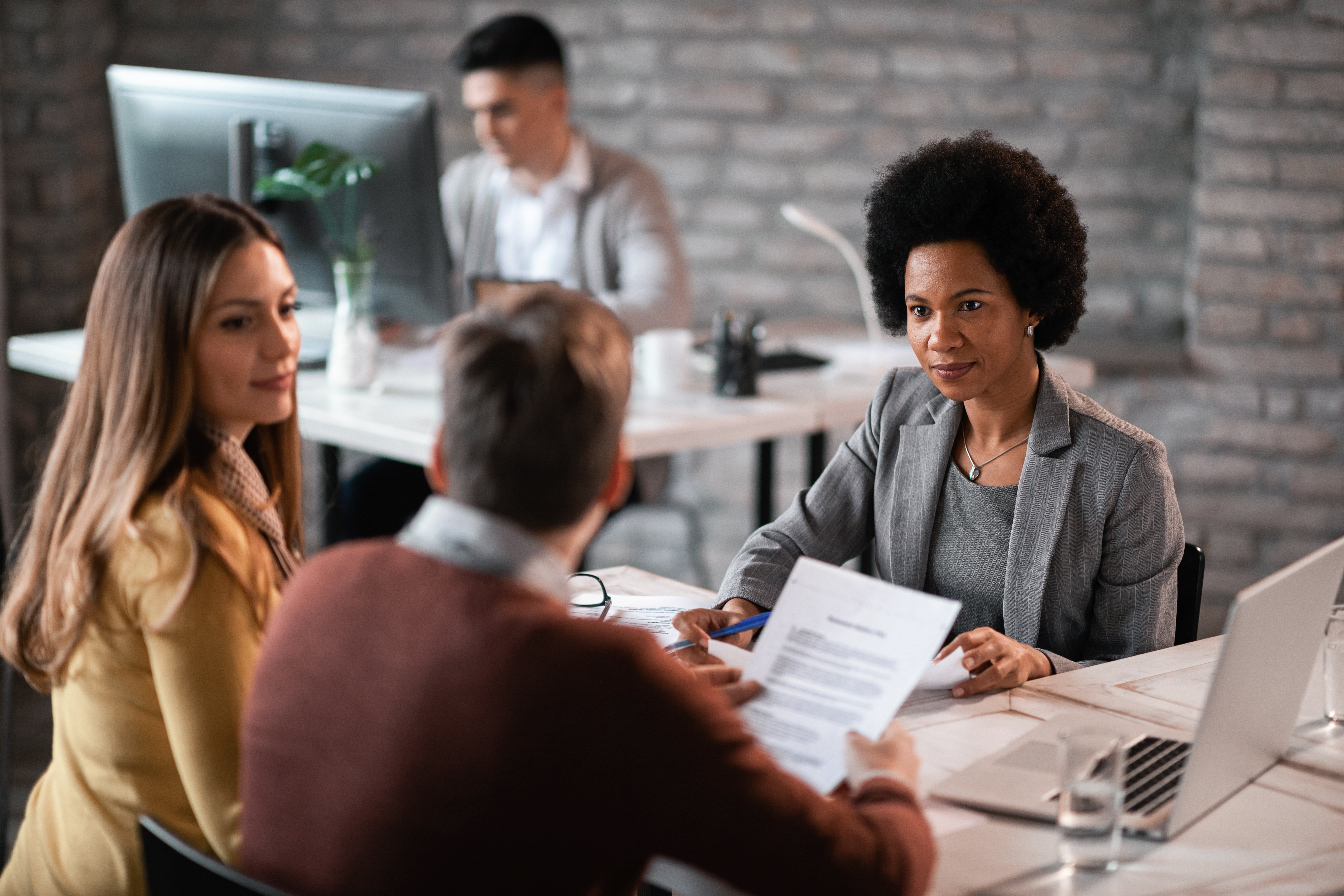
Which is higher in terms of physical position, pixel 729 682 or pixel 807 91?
pixel 807 91

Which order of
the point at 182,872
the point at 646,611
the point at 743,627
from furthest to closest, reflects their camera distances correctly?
the point at 646,611 < the point at 743,627 < the point at 182,872

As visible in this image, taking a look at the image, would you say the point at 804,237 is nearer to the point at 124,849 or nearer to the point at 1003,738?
the point at 1003,738

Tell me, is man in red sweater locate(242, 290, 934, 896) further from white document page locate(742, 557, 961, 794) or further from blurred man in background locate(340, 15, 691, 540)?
blurred man in background locate(340, 15, 691, 540)

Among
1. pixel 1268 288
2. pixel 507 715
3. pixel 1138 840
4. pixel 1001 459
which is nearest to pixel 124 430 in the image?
pixel 507 715

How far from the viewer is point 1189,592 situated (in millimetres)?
1688

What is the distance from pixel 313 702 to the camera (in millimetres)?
908

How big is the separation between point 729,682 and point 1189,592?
0.70 m

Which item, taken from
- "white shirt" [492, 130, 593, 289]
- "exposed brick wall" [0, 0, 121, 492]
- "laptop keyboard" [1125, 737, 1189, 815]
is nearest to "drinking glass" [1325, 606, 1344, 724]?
"laptop keyboard" [1125, 737, 1189, 815]

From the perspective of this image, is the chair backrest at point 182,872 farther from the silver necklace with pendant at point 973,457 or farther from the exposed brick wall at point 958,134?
the exposed brick wall at point 958,134

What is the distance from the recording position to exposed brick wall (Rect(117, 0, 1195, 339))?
11.6 ft

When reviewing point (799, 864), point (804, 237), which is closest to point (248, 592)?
point (799, 864)

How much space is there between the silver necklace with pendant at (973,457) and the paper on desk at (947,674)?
0.37 meters

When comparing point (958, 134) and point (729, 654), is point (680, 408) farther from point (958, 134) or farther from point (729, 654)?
point (958, 134)

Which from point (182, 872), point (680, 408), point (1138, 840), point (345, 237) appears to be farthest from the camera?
point (345, 237)
